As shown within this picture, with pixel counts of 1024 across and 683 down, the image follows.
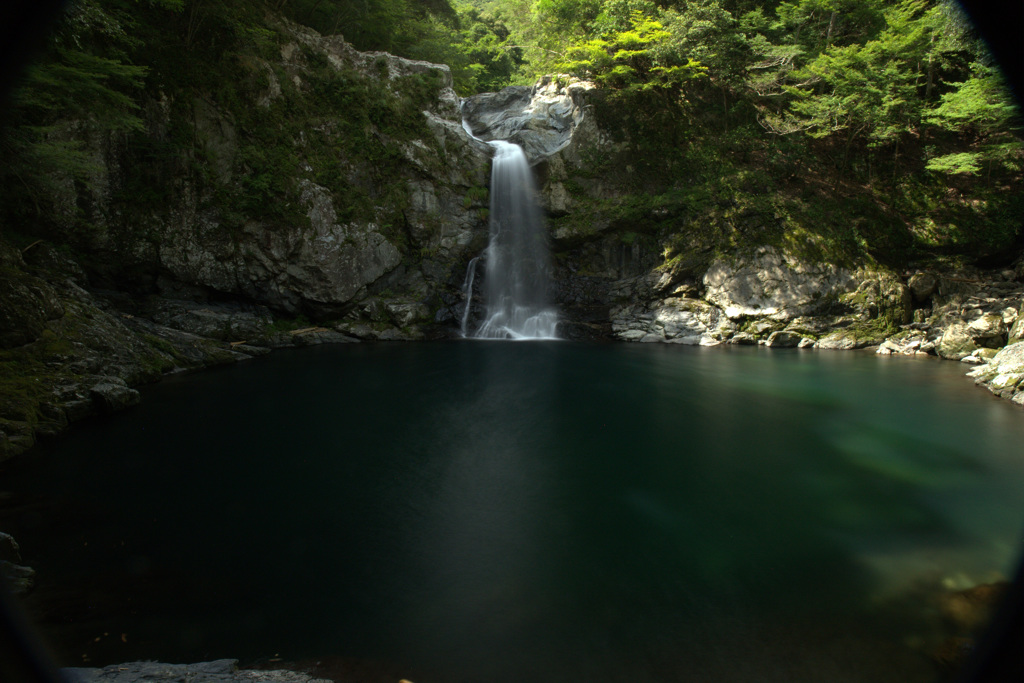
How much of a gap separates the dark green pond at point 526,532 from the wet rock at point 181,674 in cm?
26

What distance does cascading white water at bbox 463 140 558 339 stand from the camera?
61.4 ft

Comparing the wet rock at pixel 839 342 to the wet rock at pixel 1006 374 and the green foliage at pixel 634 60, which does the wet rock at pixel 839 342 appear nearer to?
the wet rock at pixel 1006 374

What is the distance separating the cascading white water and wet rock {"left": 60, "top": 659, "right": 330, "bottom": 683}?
15864mm

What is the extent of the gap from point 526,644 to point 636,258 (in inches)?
701

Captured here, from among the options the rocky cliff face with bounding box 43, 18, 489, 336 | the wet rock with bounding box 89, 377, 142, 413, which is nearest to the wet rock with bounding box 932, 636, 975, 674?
the wet rock with bounding box 89, 377, 142, 413

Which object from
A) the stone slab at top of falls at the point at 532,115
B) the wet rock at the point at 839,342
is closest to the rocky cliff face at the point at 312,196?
the stone slab at top of falls at the point at 532,115

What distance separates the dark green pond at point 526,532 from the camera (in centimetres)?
298

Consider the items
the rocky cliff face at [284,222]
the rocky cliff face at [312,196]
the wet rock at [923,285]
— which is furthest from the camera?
the wet rock at [923,285]

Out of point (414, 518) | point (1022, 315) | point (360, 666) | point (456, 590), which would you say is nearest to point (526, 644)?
point (456, 590)

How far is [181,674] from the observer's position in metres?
2.40

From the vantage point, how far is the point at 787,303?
16.4 meters

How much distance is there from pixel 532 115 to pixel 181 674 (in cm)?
2261

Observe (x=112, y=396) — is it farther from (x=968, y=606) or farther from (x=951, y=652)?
(x=968, y=606)

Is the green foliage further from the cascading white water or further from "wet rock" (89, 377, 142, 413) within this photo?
"wet rock" (89, 377, 142, 413)
